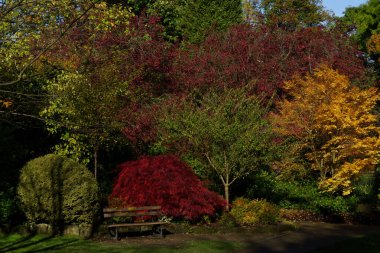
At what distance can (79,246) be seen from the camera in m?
10.9

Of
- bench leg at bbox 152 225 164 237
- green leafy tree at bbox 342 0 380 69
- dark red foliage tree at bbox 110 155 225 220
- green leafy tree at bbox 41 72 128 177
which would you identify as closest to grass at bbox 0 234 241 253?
bench leg at bbox 152 225 164 237

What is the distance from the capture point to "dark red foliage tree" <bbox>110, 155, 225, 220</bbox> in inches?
527

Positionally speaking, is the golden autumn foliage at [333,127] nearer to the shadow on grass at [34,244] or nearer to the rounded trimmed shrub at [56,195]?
the rounded trimmed shrub at [56,195]

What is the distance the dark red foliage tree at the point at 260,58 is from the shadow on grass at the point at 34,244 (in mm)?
11116

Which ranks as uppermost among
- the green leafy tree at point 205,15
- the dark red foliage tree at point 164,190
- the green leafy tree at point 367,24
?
the green leafy tree at point 205,15

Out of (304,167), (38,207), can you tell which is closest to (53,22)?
(38,207)

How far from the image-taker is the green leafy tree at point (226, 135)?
15.0 meters

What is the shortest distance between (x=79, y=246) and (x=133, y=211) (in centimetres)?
212

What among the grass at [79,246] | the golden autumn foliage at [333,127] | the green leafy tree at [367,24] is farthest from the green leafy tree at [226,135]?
the green leafy tree at [367,24]

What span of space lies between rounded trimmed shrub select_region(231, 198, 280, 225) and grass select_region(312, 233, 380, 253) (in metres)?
2.74

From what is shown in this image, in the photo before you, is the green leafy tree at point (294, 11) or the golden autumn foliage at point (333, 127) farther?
the green leafy tree at point (294, 11)

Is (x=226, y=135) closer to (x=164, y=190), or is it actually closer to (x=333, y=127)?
(x=164, y=190)

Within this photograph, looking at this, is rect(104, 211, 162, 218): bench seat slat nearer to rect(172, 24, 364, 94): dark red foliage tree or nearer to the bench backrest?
the bench backrest

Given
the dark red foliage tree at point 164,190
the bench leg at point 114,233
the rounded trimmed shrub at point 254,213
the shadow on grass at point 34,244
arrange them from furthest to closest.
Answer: the rounded trimmed shrub at point 254,213
the dark red foliage tree at point 164,190
the bench leg at point 114,233
the shadow on grass at point 34,244
